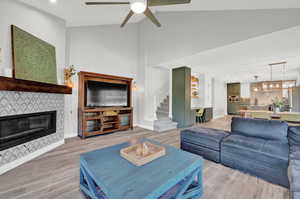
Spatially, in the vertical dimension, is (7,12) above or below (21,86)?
above

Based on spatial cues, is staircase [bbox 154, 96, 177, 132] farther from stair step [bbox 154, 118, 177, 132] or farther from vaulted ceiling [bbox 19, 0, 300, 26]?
vaulted ceiling [bbox 19, 0, 300, 26]

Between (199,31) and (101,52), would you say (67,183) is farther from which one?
(199,31)

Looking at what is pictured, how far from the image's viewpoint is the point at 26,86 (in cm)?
246

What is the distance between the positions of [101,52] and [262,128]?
5.07 metres

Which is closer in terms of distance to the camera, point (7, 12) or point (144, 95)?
point (7, 12)

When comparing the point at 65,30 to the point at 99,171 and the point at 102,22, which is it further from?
the point at 99,171

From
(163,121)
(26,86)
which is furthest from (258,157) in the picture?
(26,86)

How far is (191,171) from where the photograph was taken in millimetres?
1452

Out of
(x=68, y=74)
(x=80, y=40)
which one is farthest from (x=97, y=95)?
(x=80, y=40)

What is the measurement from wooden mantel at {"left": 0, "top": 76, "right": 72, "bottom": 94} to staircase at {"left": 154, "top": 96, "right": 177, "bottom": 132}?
3.29m

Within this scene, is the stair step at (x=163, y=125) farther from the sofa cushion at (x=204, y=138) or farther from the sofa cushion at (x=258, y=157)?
the sofa cushion at (x=258, y=157)

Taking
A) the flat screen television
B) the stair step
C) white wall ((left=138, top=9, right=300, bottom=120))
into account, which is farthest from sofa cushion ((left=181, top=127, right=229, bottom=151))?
the flat screen television

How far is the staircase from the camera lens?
4.93 meters

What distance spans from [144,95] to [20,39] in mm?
3860
